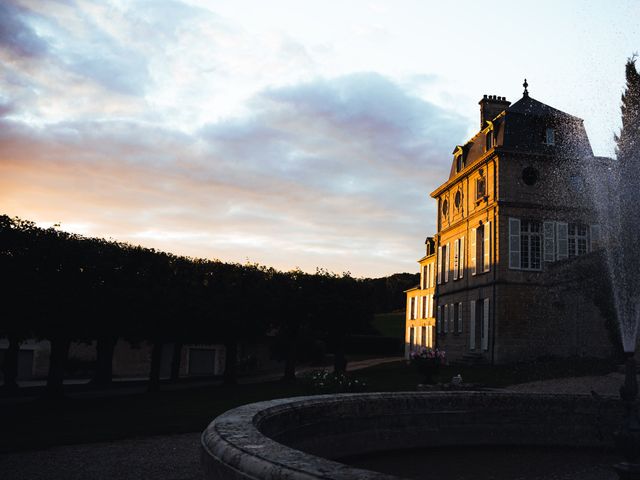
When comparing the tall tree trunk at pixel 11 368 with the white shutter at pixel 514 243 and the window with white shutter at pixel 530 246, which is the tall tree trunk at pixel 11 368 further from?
the window with white shutter at pixel 530 246

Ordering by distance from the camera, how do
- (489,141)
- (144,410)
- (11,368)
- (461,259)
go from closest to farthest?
(144,410)
(11,368)
(489,141)
(461,259)

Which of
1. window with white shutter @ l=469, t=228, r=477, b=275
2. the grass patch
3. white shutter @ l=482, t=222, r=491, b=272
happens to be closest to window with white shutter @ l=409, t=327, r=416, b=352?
window with white shutter @ l=469, t=228, r=477, b=275

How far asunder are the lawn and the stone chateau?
9.34 ft

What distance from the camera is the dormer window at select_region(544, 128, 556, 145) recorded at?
113ft

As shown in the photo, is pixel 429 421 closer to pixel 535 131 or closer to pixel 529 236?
pixel 529 236

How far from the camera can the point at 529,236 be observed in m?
33.3

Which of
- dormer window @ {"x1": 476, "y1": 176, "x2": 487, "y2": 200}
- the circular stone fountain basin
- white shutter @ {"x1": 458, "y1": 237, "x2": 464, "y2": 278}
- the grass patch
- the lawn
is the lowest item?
the lawn

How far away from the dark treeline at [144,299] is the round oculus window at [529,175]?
11290 millimetres

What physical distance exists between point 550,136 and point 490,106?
618 centimetres

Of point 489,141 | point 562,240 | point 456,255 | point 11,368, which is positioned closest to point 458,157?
point 489,141

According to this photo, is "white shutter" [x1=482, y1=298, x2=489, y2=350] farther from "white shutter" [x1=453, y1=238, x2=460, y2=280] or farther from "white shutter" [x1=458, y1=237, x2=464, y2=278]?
"white shutter" [x1=453, y1=238, x2=460, y2=280]

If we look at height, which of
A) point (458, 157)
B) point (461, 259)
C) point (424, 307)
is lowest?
point (424, 307)

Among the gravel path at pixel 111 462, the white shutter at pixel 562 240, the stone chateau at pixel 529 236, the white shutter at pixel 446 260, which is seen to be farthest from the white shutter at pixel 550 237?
the gravel path at pixel 111 462

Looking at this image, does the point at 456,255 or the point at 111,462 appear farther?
the point at 456,255
